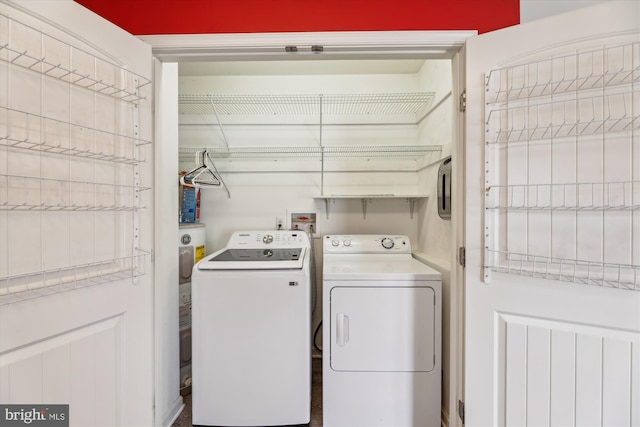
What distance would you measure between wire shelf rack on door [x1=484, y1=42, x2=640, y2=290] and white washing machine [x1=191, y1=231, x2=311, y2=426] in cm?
102

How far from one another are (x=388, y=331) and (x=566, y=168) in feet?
3.73

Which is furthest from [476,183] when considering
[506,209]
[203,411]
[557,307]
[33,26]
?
[203,411]

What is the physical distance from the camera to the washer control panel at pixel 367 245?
2.04m

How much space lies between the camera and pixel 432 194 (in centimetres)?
197

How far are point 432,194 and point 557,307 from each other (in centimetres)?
113

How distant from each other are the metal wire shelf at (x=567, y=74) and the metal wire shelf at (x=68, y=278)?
1.70 meters

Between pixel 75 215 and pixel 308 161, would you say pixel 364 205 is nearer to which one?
pixel 308 161

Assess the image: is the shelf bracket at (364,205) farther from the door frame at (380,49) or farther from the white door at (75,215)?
the white door at (75,215)

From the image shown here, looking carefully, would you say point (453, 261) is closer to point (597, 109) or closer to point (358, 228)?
point (597, 109)

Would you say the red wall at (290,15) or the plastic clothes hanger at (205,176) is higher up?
the red wall at (290,15)

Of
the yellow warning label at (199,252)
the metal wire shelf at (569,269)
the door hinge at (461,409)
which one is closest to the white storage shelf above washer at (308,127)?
the yellow warning label at (199,252)

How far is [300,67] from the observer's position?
2199 mm

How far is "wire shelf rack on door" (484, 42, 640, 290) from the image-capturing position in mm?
885

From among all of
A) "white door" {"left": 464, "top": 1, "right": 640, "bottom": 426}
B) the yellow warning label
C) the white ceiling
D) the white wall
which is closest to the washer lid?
the yellow warning label
